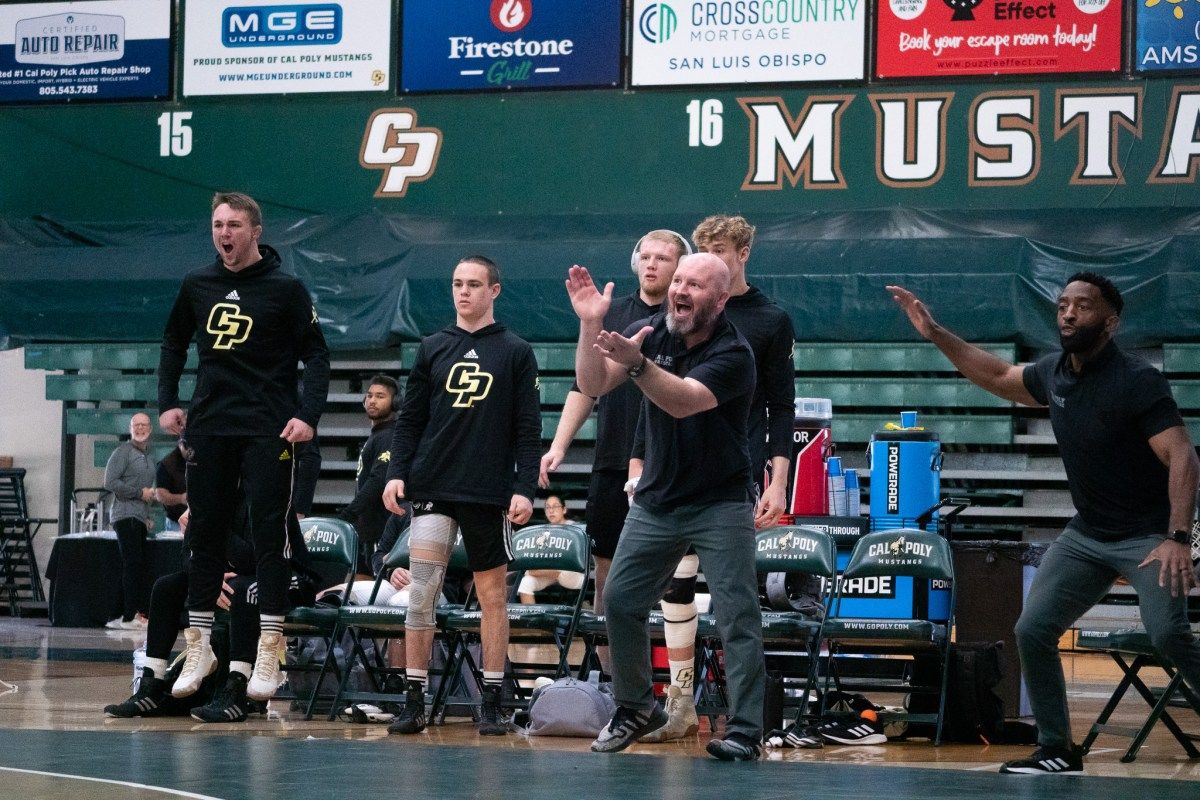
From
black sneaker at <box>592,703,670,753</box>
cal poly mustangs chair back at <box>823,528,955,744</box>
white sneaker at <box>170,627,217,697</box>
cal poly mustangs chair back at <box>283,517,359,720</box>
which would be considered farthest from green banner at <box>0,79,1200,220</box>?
black sneaker at <box>592,703,670,753</box>

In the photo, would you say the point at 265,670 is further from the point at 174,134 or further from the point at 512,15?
the point at 174,134

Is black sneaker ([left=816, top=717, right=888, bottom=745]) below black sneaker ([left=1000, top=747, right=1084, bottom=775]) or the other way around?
below

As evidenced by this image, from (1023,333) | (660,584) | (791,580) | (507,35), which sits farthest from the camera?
(507,35)

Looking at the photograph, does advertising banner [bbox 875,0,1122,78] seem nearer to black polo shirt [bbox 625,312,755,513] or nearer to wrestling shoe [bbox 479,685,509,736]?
wrestling shoe [bbox 479,685,509,736]

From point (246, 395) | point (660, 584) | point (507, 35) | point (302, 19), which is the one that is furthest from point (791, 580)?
point (302, 19)

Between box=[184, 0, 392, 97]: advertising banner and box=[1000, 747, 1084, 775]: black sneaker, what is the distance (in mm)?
10517

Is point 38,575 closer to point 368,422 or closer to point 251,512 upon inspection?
point 368,422

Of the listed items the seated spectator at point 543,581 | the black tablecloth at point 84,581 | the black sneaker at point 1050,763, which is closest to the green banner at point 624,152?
the black tablecloth at point 84,581

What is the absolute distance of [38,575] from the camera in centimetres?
1483

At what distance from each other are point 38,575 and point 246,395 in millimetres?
9089

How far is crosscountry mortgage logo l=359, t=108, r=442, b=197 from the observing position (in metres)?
14.5

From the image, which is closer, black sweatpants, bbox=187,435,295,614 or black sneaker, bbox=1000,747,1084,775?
black sneaker, bbox=1000,747,1084,775

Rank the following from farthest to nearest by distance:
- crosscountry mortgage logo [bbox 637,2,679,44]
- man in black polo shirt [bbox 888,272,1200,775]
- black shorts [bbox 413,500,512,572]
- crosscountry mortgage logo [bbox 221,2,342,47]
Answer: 1. crosscountry mortgage logo [bbox 221,2,342,47]
2. crosscountry mortgage logo [bbox 637,2,679,44]
3. black shorts [bbox 413,500,512,572]
4. man in black polo shirt [bbox 888,272,1200,775]

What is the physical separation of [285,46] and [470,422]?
361 inches
